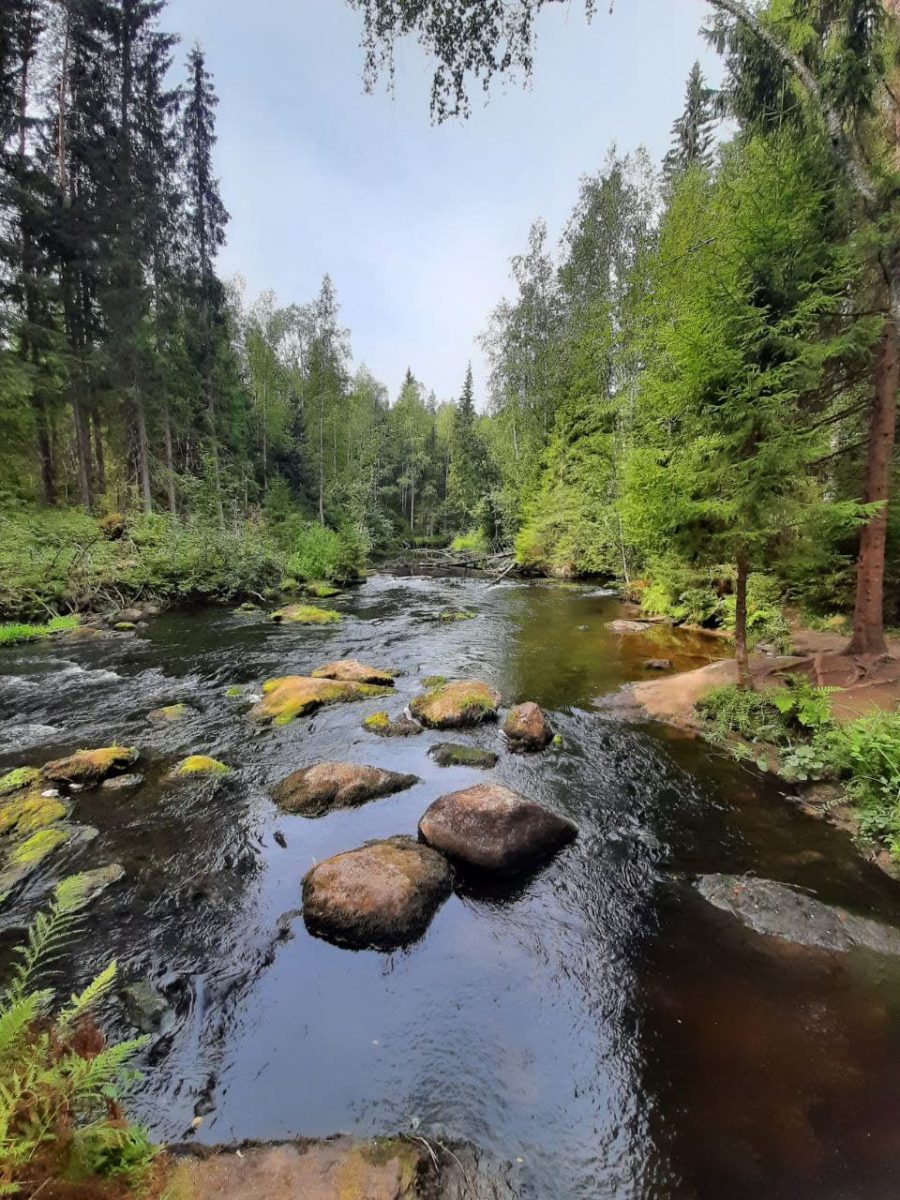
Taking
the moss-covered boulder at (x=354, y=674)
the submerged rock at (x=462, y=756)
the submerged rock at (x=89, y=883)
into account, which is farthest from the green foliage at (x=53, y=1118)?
the moss-covered boulder at (x=354, y=674)

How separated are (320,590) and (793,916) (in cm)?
1972

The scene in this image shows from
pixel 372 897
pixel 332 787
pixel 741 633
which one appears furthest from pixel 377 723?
pixel 741 633

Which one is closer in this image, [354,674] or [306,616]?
[354,674]

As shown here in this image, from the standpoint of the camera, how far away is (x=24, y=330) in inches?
596

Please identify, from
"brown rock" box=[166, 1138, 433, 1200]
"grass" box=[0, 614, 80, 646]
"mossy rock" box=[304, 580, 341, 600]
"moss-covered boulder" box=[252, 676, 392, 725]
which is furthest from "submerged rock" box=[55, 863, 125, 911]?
"mossy rock" box=[304, 580, 341, 600]

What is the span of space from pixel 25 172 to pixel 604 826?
82.4ft

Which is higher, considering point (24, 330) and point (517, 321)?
point (517, 321)

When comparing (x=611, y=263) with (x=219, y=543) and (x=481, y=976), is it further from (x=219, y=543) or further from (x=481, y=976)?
(x=481, y=976)

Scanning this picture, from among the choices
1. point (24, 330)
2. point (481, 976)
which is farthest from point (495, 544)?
point (481, 976)

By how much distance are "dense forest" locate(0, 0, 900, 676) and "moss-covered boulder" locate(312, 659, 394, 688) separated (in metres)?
5.46

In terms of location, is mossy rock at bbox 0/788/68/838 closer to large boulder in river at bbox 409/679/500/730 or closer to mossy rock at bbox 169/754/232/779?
mossy rock at bbox 169/754/232/779

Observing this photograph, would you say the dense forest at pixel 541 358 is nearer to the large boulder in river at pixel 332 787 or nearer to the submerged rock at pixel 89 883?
the large boulder in river at pixel 332 787

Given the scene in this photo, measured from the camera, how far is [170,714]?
866 centimetres

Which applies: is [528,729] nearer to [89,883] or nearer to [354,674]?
[354,674]
